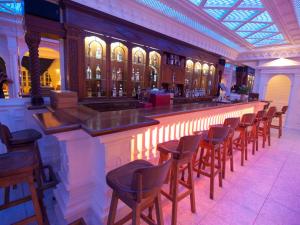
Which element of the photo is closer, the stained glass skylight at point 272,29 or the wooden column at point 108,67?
the wooden column at point 108,67

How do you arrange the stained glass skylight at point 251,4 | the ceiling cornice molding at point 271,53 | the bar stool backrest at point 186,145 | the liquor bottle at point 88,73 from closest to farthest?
the bar stool backrest at point 186,145 < the stained glass skylight at point 251,4 < the liquor bottle at point 88,73 < the ceiling cornice molding at point 271,53

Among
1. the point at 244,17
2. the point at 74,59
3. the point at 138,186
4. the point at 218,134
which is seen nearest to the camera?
the point at 138,186

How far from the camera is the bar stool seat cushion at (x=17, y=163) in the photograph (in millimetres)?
1215

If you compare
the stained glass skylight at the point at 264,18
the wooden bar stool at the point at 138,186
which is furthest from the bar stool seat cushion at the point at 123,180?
the stained glass skylight at the point at 264,18

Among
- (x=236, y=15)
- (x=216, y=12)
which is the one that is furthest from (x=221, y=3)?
(x=236, y=15)

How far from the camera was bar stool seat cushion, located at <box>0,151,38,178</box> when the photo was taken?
1215 millimetres

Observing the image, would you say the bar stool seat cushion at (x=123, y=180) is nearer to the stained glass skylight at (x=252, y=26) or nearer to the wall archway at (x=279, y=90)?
the stained glass skylight at (x=252, y=26)

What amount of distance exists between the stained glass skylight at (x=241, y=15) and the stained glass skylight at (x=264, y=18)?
0.14 m

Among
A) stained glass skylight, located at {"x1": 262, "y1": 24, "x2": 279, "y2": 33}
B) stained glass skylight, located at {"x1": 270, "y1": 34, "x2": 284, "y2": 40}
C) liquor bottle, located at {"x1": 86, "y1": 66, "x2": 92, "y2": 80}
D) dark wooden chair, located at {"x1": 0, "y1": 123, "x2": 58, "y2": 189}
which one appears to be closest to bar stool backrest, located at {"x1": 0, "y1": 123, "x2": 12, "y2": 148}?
dark wooden chair, located at {"x1": 0, "y1": 123, "x2": 58, "y2": 189}

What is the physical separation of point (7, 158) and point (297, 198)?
316 centimetres

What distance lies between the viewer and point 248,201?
1.98m

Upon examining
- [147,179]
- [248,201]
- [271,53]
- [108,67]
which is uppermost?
[271,53]

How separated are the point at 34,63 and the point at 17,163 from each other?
163 centimetres

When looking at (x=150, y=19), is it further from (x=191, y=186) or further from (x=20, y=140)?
(x=191, y=186)
